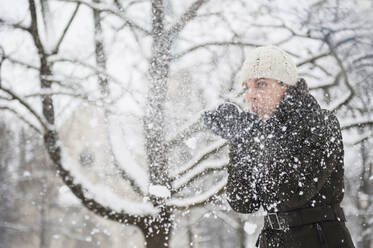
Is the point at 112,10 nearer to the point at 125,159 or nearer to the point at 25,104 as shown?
the point at 25,104

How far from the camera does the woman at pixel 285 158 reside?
149 cm

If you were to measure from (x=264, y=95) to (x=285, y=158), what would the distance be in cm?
38

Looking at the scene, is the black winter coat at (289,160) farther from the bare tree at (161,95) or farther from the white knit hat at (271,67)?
the bare tree at (161,95)

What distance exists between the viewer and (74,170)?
13.1 feet

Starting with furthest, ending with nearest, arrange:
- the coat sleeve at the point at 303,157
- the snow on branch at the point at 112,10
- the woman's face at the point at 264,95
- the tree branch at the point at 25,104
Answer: the snow on branch at the point at 112,10
the tree branch at the point at 25,104
the woman's face at the point at 264,95
the coat sleeve at the point at 303,157

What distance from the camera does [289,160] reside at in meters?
1.51

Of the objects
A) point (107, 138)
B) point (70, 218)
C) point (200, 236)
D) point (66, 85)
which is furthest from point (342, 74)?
point (70, 218)

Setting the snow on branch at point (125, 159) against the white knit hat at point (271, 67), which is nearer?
the white knit hat at point (271, 67)

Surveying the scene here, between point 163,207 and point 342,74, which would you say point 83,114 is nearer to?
point 163,207

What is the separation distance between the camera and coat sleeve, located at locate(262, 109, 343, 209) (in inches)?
57.4

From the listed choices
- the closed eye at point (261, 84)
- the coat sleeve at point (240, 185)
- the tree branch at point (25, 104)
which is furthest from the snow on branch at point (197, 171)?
the closed eye at point (261, 84)

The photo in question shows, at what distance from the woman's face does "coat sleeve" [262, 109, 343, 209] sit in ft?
0.57

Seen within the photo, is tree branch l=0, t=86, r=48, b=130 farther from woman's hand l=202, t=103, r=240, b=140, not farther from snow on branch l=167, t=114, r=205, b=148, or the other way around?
woman's hand l=202, t=103, r=240, b=140

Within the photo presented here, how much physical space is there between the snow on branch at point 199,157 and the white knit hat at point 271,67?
6.45 ft
